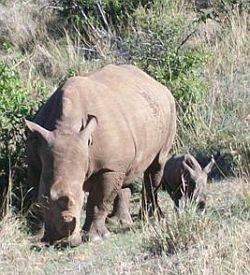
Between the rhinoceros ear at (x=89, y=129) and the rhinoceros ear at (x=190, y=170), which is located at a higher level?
the rhinoceros ear at (x=89, y=129)

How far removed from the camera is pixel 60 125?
922 centimetres

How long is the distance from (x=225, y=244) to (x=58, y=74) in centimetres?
887

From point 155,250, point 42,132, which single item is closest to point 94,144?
point 42,132

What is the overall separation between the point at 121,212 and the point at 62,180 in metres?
2.15

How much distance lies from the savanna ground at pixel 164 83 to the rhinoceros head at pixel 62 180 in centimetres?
23

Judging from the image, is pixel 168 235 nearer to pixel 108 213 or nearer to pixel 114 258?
pixel 114 258

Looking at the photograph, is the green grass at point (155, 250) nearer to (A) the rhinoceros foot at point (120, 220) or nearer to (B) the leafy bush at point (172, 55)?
(A) the rhinoceros foot at point (120, 220)

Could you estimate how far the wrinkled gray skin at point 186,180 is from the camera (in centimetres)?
1093

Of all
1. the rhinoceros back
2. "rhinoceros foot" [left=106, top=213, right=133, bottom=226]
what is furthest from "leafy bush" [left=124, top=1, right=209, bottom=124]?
"rhinoceros foot" [left=106, top=213, right=133, bottom=226]

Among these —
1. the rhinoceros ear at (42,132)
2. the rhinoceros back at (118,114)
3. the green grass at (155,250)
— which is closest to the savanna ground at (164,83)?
the green grass at (155,250)

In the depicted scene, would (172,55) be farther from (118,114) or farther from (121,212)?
(118,114)

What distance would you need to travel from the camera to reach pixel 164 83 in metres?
13.8

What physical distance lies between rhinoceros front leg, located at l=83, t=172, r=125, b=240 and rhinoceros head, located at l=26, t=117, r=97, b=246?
2.14ft

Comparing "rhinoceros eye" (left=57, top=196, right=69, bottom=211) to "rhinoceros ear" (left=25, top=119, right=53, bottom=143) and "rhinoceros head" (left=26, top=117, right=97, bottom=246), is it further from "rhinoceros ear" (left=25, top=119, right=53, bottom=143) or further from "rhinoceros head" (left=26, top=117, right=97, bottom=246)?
"rhinoceros ear" (left=25, top=119, right=53, bottom=143)
